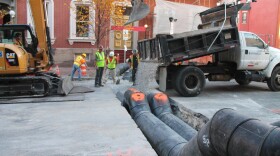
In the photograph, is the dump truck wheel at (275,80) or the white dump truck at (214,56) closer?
the white dump truck at (214,56)

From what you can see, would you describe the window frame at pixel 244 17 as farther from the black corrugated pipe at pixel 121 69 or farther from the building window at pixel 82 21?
the black corrugated pipe at pixel 121 69

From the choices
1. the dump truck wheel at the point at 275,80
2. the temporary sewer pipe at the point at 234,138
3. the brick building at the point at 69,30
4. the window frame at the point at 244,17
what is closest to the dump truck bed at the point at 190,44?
the dump truck wheel at the point at 275,80

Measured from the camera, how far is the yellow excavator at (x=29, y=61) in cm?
1015

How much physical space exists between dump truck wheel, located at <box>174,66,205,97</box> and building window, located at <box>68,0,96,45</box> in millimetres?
11223

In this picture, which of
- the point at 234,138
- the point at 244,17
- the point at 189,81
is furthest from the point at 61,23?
the point at 234,138

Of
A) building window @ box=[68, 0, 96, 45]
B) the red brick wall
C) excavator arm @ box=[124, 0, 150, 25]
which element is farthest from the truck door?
the red brick wall

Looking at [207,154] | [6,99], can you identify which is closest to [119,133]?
[207,154]

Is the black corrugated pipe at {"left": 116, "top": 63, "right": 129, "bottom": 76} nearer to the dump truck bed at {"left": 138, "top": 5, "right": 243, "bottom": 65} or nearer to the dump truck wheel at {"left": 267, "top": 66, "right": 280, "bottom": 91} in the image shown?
the dump truck bed at {"left": 138, "top": 5, "right": 243, "bottom": 65}

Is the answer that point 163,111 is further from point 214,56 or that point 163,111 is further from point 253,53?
point 214,56

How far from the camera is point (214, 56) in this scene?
13961 mm

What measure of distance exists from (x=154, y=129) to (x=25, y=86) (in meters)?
5.76

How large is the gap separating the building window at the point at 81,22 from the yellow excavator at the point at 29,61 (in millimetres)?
10419

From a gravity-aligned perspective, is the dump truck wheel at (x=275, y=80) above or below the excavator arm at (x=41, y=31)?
below

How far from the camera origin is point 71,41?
23.0m
